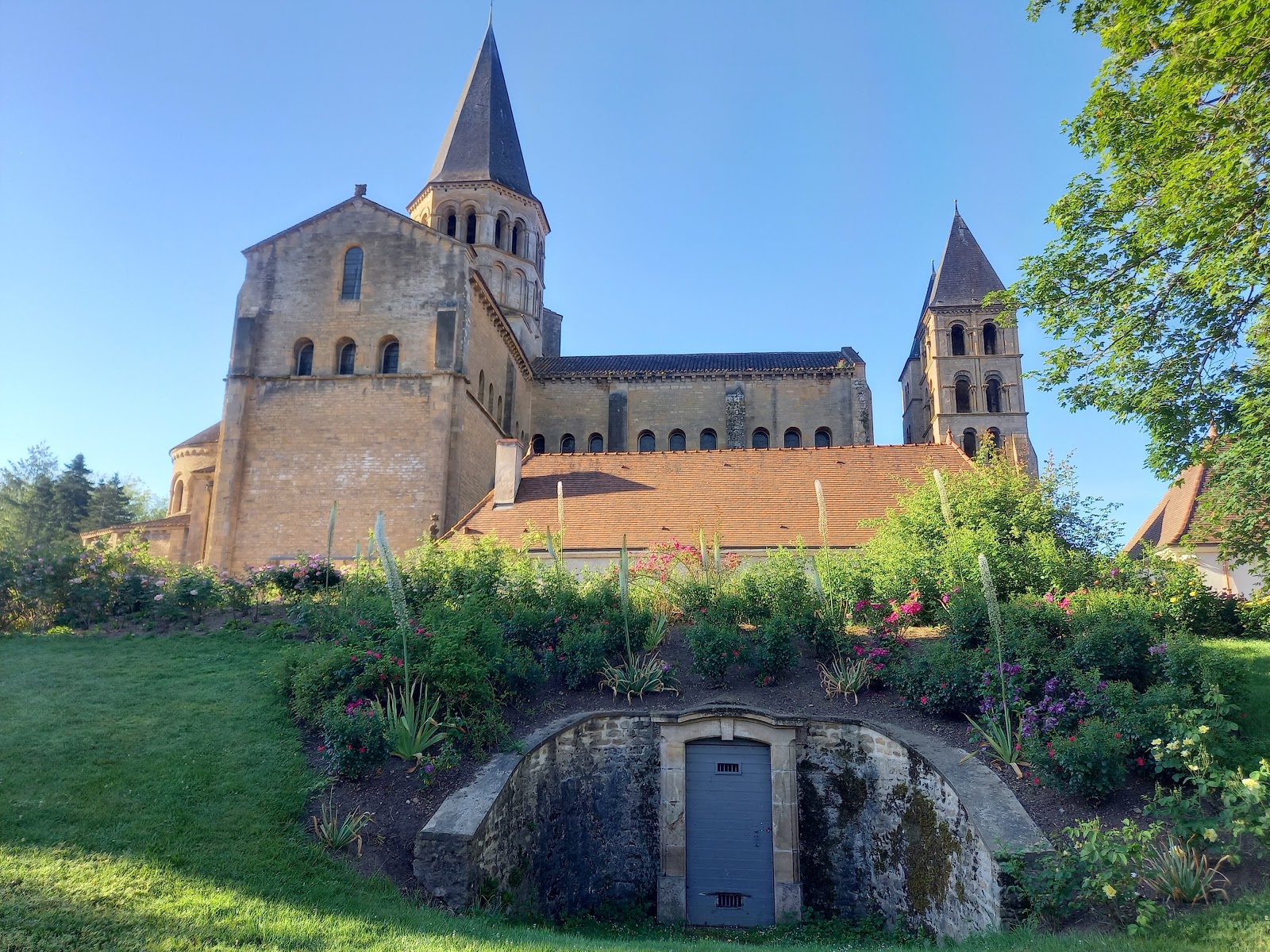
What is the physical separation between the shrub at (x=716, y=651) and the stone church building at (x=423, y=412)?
830cm

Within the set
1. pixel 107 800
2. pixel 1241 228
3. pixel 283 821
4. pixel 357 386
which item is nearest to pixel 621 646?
pixel 283 821

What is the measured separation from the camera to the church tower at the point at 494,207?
38.5 meters

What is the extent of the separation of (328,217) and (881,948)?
27460 millimetres

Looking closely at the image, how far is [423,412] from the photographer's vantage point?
26.6 meters

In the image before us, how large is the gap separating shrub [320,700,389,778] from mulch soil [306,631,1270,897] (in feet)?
0.56

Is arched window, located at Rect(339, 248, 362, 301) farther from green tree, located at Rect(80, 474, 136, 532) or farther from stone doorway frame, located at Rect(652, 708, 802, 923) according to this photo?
green tree, located at Rect(80, 474, 136, 532)

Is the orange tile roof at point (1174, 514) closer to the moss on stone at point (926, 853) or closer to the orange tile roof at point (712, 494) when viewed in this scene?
the orange tile roof at point (712, 494)

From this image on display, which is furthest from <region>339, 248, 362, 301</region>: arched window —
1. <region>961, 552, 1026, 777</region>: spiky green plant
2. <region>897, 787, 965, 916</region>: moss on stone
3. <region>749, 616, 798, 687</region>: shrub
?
<region>897, 787, 965, 916</region>: moss on stone

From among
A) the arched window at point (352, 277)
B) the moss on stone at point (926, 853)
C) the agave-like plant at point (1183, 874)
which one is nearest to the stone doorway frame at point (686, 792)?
the moss on stone at point (926, 853)

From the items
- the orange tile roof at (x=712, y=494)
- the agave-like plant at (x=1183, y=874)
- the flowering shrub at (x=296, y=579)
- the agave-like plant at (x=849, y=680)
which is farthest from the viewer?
the orange tile roof at (x=712, y=494)

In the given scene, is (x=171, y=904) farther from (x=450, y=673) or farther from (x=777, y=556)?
(x=777, y=556)

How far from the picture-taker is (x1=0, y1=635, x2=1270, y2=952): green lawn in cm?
641

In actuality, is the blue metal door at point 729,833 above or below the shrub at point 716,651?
below

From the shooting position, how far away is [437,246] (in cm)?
2784
